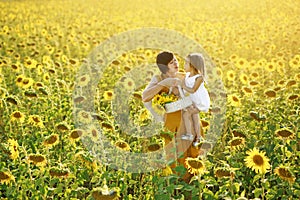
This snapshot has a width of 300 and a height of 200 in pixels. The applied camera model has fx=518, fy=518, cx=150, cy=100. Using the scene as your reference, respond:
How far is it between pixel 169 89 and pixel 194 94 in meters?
0.18

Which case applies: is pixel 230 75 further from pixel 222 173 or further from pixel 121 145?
pixel 222 173

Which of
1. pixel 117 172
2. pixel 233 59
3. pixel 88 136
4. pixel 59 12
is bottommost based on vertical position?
pixel 117 172

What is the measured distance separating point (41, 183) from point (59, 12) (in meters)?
11.6

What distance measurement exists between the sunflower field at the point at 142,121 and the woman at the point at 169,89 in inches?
5.3

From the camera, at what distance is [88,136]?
3760 millimetres

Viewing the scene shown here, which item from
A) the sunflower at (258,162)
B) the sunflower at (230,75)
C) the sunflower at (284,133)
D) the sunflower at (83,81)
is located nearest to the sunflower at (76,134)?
the sunflower at (258,162)

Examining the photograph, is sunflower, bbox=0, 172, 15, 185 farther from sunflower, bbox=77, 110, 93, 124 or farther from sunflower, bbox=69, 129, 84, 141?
sunflower, bbox=77, 110, 93, 124

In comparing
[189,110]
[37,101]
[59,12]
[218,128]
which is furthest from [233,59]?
[59,12]

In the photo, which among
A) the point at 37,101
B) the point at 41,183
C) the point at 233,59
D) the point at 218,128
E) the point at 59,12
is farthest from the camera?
the point at 59,12

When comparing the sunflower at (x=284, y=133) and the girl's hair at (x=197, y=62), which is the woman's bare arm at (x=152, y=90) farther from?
the sunflower at (x=284, y=133)

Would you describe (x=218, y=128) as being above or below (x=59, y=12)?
below

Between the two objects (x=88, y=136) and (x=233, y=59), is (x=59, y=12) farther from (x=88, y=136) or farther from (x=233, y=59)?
(x=88, y=136)

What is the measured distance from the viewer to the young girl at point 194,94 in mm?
3537

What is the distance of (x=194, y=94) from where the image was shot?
11.7 ft
